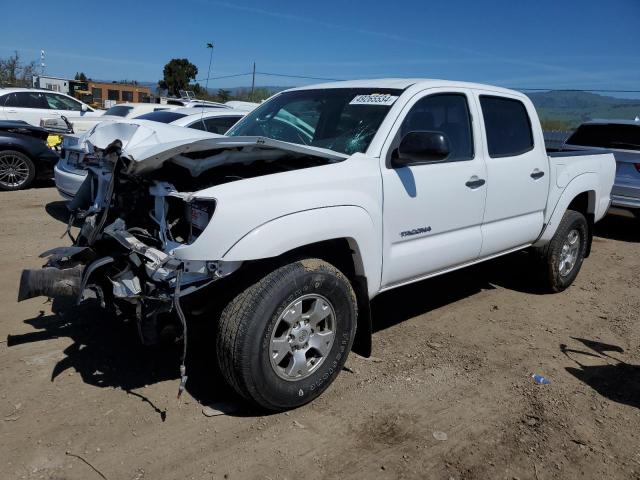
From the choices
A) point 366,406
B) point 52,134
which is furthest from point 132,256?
point 52,134

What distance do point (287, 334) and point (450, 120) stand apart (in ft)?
7.31

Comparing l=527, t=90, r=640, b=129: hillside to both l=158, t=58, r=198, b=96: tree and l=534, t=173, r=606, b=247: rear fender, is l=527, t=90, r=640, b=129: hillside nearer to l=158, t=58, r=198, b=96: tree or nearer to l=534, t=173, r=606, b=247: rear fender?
l=534, t=173, r=606, b=247: rear fender

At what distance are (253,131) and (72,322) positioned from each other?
6.91 ft

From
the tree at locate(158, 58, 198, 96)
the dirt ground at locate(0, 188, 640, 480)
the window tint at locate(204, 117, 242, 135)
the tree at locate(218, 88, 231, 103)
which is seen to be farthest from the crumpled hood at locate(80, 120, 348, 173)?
the tree at locate(158, 58, 198, 96)

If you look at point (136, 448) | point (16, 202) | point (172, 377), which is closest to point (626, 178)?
point (172, 377)

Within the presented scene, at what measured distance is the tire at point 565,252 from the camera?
5.38 m

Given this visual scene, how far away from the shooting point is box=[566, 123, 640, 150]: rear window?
28.4 feet

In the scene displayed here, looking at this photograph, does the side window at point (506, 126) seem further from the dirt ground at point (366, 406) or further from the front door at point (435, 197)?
the dirt ground at point (366, 406)

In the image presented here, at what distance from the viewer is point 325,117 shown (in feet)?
13.5

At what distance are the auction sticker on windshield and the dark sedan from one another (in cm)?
777

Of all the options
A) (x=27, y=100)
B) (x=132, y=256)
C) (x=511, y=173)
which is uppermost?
(x=27, y=100)

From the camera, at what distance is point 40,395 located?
3268mm

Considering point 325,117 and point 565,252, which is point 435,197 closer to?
point 325,117

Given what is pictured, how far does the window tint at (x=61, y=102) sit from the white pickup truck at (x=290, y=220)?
1138cm
